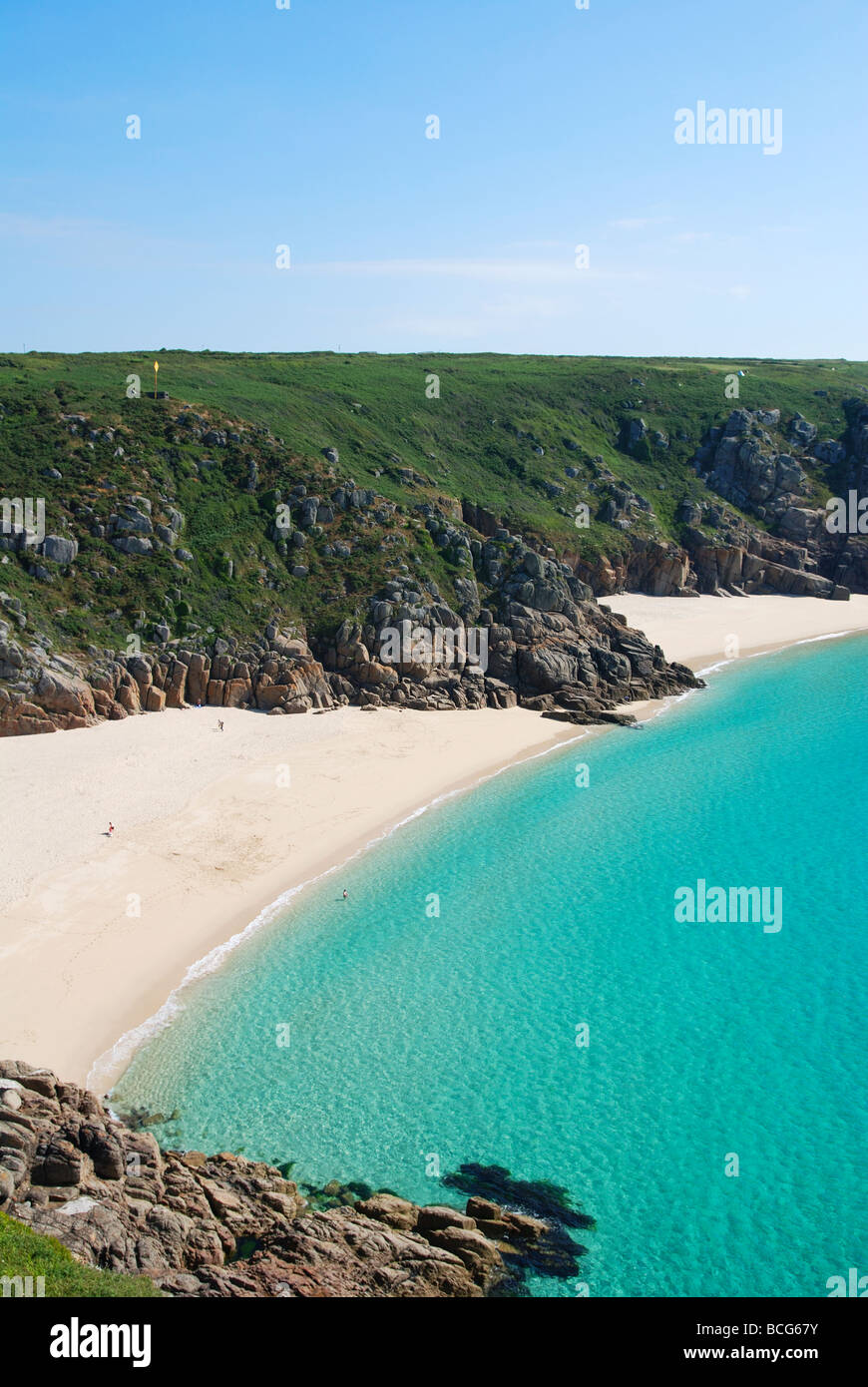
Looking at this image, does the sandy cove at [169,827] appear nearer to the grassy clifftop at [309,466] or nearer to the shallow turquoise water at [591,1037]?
the shallow turquoise water at [591,1037]

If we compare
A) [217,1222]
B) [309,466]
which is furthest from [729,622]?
[217,1222]

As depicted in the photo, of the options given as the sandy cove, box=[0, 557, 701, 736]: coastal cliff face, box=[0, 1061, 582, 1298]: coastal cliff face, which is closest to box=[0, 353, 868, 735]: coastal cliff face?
box=[0, 557, 701, 736]: coastal cliff face

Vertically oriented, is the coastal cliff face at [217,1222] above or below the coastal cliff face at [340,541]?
below

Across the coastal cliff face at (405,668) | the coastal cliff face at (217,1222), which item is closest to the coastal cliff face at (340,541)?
the coastal cliff face at (405,668)
